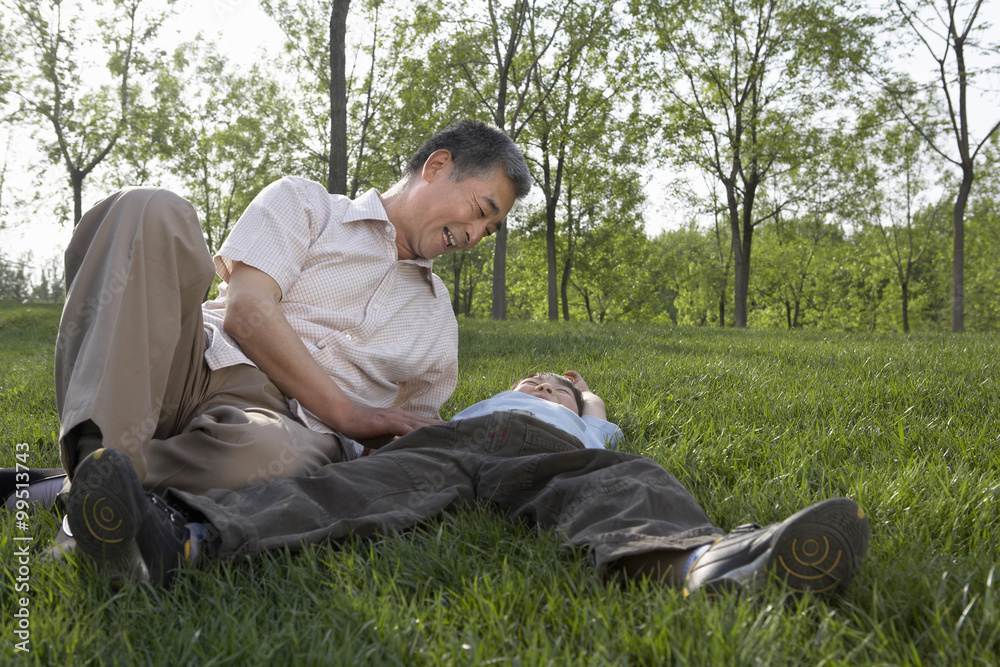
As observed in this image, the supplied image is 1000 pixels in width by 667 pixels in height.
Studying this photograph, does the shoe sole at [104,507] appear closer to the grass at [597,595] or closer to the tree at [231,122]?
the grass at [597,595]

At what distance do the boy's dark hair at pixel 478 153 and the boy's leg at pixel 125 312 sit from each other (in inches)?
54.0

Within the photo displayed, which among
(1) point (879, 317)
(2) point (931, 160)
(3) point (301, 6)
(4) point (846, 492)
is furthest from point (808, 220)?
(4) point (846, 492)

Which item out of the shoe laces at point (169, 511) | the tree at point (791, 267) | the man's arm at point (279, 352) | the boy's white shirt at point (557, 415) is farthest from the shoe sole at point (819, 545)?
the tree at point (791, 267)

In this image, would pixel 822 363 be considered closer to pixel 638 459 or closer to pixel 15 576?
pixel 638 459

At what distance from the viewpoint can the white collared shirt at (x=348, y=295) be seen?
2.62 metres

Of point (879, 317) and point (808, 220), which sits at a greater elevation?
point (808, 220)

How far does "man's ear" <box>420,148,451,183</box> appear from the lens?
3078 millimetres

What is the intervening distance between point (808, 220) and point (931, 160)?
741 centimetres

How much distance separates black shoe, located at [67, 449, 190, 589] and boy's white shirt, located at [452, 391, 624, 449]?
1.39 metres

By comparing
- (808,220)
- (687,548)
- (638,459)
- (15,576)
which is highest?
(808,220)

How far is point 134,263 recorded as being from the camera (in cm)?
185

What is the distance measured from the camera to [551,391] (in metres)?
3.51

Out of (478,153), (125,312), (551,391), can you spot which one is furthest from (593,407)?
(125,312)

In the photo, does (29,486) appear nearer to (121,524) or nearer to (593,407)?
(121,524)
